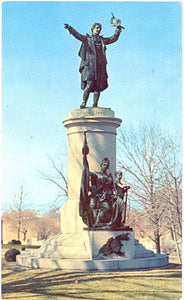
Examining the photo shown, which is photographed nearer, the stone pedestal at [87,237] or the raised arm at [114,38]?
the stone pedestal at [87,237]

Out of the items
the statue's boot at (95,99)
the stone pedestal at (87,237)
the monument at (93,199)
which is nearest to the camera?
the stone pedestal at (87,237)

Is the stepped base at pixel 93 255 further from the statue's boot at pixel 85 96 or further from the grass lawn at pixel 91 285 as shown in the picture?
the statue's boot at pixel 85 96

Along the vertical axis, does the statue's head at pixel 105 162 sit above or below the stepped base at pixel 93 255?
above

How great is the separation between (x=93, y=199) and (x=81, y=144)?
196cm

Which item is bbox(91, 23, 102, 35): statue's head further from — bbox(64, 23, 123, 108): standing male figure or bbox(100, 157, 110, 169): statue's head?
bbox(100, 157, 110, 169): statue's head

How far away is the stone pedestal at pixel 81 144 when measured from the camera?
15.0 metres

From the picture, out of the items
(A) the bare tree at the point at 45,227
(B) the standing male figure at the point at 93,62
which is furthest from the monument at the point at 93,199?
(A) the bare tree at the point at 45,227

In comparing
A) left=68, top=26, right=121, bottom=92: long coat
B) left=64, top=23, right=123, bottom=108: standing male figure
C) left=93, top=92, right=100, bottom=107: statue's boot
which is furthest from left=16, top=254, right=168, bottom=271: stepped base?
left=68, top=26, right=121, bottom=92: long coat

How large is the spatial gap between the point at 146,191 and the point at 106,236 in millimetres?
11611

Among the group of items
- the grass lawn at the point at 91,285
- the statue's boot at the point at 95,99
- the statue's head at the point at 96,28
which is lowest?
the grass lawn at the point at 91,285

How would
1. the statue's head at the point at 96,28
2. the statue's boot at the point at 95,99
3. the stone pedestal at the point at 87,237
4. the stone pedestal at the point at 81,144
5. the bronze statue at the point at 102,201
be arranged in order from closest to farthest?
Result: the stone pedestal at the point at 87,237
the bronze statue at the point at 102,201
the stone pedestal at the point at 81,144
the statue's head at the point at 96,28
the statue's boot at the point at 95,99

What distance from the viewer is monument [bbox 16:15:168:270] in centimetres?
1361

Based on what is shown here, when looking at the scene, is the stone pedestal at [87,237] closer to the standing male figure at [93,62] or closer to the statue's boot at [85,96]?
the statue's boot at [85,96]

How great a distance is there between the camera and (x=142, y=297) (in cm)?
1086
